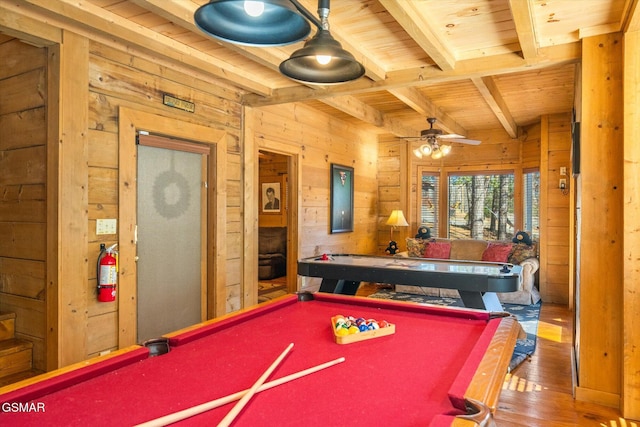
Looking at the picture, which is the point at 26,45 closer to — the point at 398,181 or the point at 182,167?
the point at 182,167

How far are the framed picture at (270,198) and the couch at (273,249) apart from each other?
428 mm

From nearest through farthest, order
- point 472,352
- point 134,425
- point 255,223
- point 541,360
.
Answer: point 134,425, point 472,352, point 541,360, point 255,223

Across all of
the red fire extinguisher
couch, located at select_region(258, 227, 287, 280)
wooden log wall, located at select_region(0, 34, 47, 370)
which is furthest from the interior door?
couch, located at select_region(258, 227, 287, 280)

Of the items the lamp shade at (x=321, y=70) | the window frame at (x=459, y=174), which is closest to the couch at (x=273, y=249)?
the window frame at (x=459, y=174)

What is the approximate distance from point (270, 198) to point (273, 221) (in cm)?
44

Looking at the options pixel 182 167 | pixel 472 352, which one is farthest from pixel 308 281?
pixel 472 352

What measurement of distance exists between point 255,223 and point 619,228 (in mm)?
3187

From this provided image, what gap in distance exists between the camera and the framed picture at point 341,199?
20.1ft

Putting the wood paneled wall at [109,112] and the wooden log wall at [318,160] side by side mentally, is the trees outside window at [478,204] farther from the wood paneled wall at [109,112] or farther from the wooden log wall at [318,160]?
the wood paneled wall at [109,112]

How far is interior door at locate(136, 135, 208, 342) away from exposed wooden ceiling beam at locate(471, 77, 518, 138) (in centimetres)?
261

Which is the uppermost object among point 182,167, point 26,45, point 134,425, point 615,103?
point 26,45

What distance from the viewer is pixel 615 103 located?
105 inches

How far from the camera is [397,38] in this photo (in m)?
3.02

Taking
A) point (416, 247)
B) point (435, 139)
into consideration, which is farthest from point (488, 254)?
point (435, 139)
